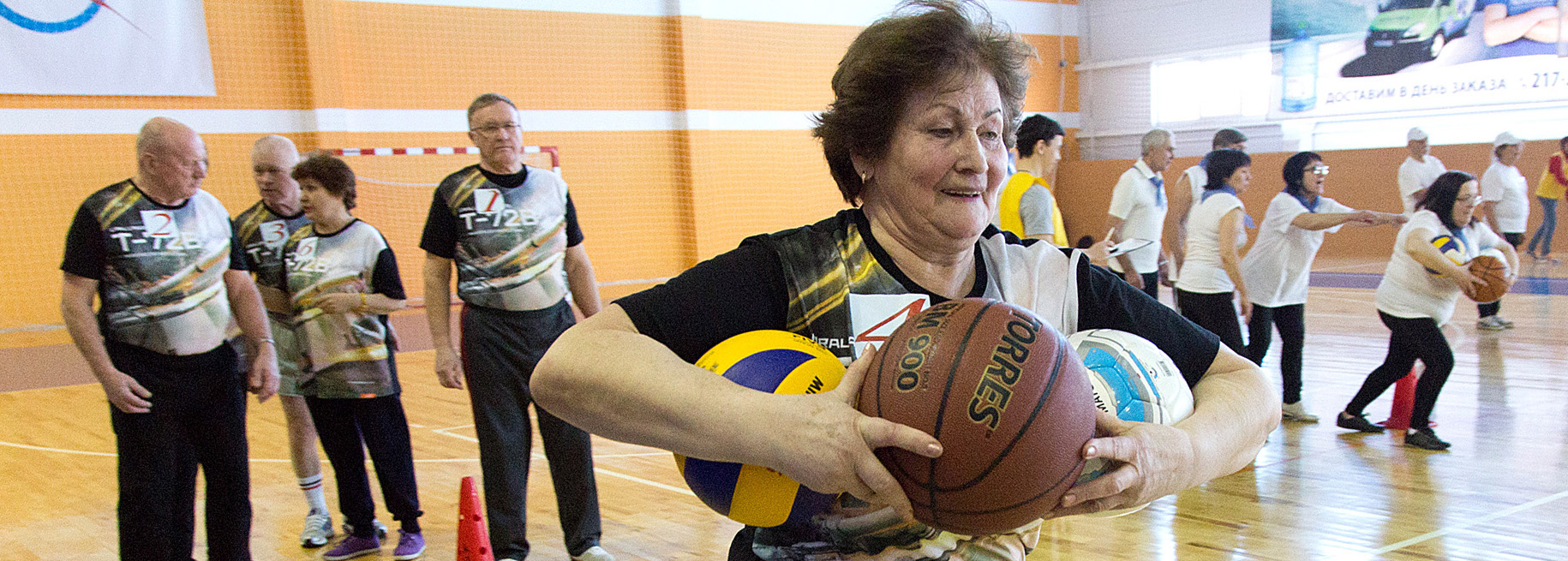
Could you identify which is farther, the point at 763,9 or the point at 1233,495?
the point at 763,9

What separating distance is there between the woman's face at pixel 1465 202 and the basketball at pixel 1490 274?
205 mm

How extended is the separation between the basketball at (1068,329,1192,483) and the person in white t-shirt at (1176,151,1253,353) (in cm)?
438

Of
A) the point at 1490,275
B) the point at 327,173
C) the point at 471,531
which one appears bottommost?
the point at 471,531

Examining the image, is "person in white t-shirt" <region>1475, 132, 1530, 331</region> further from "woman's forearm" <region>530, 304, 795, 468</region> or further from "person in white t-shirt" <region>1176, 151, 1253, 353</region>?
"woman's forearm" <region>530, 304, 795, 468</region>

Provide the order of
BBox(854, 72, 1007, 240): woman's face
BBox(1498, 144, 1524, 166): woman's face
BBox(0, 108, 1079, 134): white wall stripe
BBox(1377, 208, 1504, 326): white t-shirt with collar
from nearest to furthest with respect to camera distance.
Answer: BBox(854, 72, 1007, 240): woman's face
BBox(1377, 208, 1504, 326): white t-shirt with collar
BBox(0, 108, 1079, 134): white wall stripe
BBox(1498, 144, 1524, 166): woman's face

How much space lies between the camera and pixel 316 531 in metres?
4.33

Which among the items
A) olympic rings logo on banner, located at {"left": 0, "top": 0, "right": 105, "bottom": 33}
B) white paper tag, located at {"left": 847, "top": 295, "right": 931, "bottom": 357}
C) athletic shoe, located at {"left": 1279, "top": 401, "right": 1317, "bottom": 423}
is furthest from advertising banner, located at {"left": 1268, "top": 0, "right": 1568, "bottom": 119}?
olympic rings logo on banner, located at {"left": 0, "top": 0, "right": 105, "bottom": 33}

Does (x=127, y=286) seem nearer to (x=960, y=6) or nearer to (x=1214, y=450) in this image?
(x=960, y=6)

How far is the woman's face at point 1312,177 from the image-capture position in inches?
227

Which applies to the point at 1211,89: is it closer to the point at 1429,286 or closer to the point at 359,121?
the point at 1429,286

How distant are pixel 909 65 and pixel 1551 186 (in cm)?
1274

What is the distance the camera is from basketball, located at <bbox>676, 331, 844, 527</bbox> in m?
1.37

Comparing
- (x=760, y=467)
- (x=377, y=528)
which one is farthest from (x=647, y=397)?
(x=377, y=528)

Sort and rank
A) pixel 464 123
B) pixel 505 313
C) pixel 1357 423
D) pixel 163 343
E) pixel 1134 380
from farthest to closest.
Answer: pixel 464 123, pixel 1357 423, pixel 505 313, pixel 163 343, pixel 1134 380
